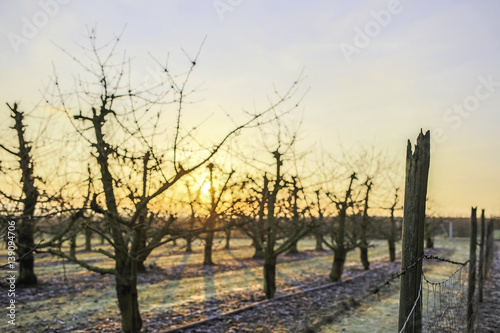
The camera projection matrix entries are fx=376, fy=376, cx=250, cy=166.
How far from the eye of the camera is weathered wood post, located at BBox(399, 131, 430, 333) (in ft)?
12.0

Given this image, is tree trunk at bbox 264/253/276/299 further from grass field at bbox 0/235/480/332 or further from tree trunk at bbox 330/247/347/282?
tree trunk at bbox 330/247/347/282

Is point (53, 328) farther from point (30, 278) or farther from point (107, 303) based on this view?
point (30, 278)

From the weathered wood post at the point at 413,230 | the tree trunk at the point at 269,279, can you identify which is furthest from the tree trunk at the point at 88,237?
the weathered wood post at the point at 413,230

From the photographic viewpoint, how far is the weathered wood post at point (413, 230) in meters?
3.67

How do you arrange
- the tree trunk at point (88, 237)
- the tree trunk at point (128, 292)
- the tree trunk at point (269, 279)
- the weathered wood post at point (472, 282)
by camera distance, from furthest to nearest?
the tree trunk at point (269, 279), the tree trunk at point (88, 237), the weathered wood post at point (472, 282), the tree trunk at point (128, 292)

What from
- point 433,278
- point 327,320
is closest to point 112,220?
point 327,320

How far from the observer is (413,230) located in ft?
12.2

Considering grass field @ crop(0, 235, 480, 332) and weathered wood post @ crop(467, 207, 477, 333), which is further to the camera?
grass field @ crop(0, 235, 480, 332)

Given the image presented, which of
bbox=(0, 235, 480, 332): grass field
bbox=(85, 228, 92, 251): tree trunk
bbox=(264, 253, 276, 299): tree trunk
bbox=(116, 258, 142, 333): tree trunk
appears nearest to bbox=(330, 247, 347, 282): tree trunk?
bbox=(0, 235, 480, 332): grass field

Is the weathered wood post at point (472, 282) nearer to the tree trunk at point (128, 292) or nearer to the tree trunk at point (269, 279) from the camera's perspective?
the tree trunk at point (269, 279)

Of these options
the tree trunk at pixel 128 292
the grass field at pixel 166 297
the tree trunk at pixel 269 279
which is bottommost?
the grass field at pixel 166 297

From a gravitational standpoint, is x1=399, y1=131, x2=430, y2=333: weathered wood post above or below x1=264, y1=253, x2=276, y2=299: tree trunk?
above

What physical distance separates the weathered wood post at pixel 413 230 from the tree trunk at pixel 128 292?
5556 millimetres

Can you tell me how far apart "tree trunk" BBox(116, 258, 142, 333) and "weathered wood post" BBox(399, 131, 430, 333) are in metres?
5.56
